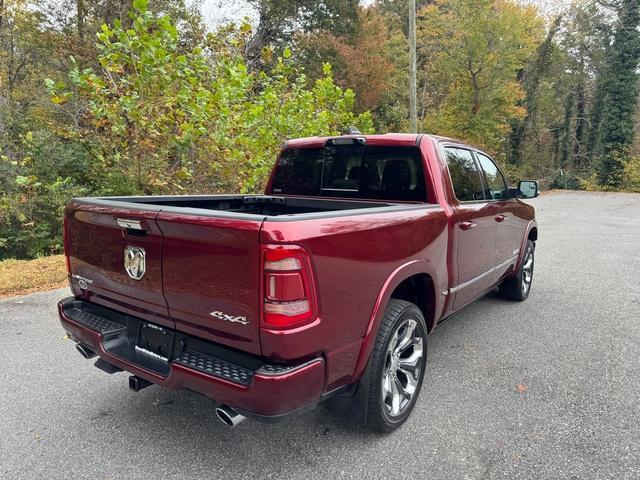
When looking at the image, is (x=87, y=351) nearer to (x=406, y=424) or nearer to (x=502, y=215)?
(x=406, y=424)

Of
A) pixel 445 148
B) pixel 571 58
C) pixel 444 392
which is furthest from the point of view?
pixel 571 58

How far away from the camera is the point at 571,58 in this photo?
1110 inches

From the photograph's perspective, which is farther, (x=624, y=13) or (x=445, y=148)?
(x=624, y=13)

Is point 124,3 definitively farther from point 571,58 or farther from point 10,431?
point 571,58

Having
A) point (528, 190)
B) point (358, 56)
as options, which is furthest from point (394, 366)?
point (358, 56)

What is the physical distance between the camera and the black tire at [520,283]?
5105 millimetres

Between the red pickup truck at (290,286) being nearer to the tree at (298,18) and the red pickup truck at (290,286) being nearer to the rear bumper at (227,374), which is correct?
the rear bumper at (227,374)

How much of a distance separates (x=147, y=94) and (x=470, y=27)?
22.2m

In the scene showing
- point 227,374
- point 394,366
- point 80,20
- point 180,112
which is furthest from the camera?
point 80,20

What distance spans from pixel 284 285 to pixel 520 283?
4178 mm

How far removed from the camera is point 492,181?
438 cm

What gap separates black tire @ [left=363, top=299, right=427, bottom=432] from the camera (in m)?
2.44

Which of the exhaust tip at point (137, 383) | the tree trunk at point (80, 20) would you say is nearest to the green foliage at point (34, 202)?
the tree trunk at point (80, 20)

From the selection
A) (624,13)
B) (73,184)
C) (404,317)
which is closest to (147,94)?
(73,184)
